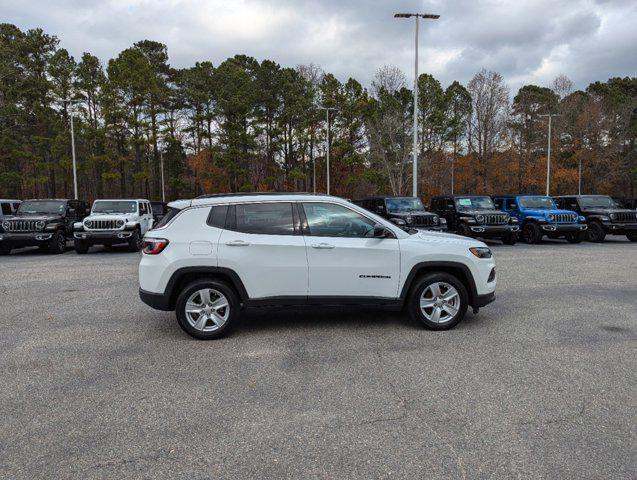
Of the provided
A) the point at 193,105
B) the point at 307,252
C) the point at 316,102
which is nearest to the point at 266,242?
the point at 307,252

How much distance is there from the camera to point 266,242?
5449 mm

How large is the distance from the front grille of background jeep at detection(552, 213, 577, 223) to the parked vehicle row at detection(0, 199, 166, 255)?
15.0m

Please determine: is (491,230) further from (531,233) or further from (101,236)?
(101,236)

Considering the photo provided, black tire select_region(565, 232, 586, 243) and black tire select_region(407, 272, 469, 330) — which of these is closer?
black tire select_region(407, 272, 469, 330)

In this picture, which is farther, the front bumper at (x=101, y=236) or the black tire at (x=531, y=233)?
the black tire at (x=531, y=233)

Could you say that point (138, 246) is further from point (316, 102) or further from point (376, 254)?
point (316, 102)

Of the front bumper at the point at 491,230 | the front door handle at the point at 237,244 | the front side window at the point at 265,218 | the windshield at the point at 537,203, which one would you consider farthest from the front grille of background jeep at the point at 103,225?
the windshield at the point at 537,203

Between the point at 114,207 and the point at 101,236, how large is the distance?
1.62m

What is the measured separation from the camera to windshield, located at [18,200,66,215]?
16.0m

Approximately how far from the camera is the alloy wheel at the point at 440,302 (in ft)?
18.8

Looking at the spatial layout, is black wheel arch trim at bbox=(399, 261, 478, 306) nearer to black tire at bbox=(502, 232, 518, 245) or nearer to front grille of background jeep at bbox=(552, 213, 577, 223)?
black tire at bbox=(502, 232, 518, 245)

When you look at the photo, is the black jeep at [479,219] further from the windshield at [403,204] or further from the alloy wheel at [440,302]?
the alloy wheel at [440,302]

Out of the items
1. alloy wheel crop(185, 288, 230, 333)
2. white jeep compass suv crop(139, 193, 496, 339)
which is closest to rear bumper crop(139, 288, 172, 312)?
white jeep compass suv crop(139, 193, 496, 339)

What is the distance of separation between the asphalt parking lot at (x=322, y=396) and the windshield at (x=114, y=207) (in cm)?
951
